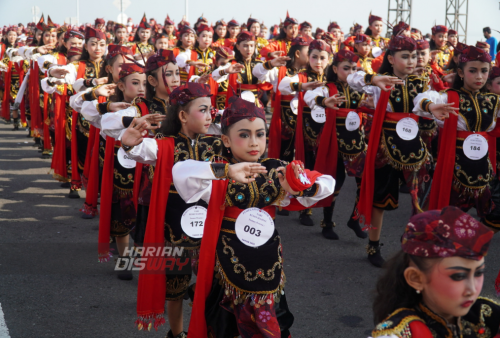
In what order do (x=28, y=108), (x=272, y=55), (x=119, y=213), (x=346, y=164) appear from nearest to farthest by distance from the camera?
(x=119, y=213)
(x=346, y=164)
(x=272, y=55)
(x=28, y=108)

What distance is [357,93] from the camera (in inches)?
220

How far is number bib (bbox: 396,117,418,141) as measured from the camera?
15.4ft

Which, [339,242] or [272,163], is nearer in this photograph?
[272,163]

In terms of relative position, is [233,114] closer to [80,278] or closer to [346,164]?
[80,278]

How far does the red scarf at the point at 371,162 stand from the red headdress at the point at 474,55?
659 mm

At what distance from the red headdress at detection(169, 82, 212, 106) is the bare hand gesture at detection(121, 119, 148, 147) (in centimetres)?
49

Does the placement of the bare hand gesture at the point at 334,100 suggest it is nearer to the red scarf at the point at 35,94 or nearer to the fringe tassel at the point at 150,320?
the fringe tassel at the point at 150,320

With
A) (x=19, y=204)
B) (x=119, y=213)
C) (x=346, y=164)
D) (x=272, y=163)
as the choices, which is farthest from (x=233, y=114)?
(x=19, y=204)

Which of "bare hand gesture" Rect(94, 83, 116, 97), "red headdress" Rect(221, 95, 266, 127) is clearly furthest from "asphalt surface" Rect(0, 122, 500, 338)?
"red headdress" Rect(221, 95, 266, 127)

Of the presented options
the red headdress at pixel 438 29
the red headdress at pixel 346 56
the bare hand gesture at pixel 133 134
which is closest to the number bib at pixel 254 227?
the bare hand gesture at pixel 133 134

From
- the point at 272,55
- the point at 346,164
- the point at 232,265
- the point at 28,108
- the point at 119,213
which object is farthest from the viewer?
the point at 28,108

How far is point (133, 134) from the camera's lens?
3.01 metres

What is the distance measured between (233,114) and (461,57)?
97.5 inches

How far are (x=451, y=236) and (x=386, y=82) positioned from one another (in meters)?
2.97
